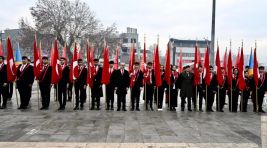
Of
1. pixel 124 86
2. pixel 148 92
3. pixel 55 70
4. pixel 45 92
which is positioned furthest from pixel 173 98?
pixel 45 92

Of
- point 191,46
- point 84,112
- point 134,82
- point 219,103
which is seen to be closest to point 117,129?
point 84,112

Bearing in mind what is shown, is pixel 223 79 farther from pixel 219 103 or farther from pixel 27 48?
pixel 27 48

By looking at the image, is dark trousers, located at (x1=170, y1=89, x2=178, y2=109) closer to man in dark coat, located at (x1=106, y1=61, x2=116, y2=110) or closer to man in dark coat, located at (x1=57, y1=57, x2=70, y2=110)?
man in dark coat, located at (x1=106, y1=61, x2=116, y2=110)

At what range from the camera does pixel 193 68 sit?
12.9m

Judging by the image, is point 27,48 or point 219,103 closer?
point 219,103

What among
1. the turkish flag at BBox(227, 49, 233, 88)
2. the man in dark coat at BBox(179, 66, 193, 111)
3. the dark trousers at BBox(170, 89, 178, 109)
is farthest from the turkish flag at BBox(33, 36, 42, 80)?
the turkish flag at BBox(227, 49, 233, 88)

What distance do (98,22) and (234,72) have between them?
2976cm

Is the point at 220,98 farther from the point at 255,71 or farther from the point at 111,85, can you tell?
the point at 111,85

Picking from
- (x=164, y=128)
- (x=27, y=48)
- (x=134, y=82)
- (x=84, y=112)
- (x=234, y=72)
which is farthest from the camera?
(x=27, y=48)

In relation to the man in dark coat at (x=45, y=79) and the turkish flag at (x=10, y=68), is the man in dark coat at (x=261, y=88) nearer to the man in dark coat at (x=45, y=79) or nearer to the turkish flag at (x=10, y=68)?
the man in dark coat at (x=45, y=79)

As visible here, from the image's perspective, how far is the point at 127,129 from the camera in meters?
8.43

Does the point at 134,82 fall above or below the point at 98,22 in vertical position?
below

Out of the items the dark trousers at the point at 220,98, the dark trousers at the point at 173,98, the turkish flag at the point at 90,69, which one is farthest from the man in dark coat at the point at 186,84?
the turkish flag at the point at 90,69

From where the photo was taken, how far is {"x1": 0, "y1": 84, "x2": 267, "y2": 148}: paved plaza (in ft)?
23.1
